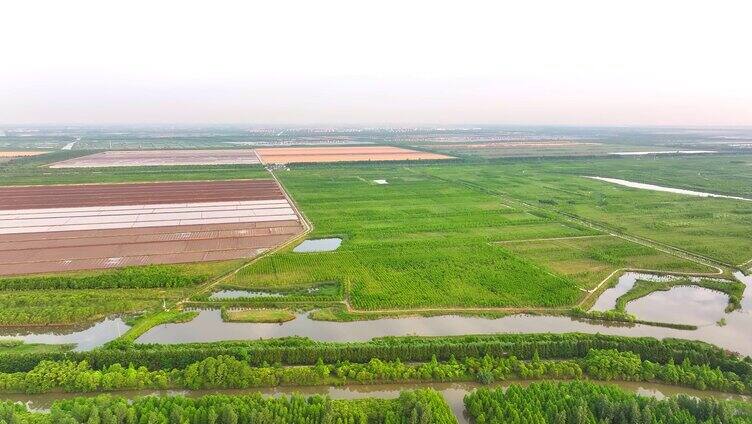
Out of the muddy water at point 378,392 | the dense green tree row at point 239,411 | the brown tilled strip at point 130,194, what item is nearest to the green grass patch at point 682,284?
the muddy water at point 378,392

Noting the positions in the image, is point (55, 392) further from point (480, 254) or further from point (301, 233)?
point (480, 254)

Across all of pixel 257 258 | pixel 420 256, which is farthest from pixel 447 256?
pixel 257 258

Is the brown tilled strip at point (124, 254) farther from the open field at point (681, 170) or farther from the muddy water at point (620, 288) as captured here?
the open field at point (681, 170)

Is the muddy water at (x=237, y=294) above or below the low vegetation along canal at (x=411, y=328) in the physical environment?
above

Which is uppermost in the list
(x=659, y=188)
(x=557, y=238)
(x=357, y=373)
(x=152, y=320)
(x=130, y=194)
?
(x=659, y=188)

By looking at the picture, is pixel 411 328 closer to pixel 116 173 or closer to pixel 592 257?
pixel 592 257
